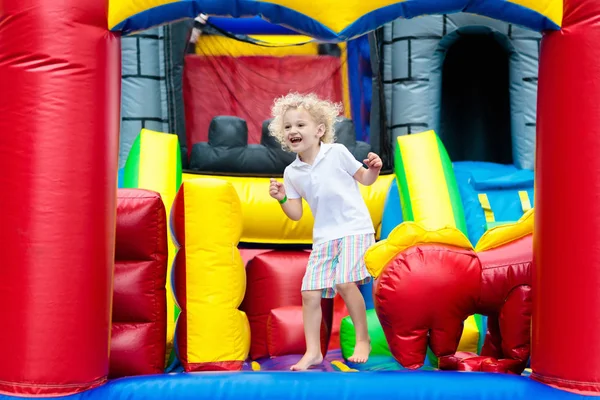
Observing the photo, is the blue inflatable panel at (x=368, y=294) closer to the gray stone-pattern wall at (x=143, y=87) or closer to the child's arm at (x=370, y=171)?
the child's arm at (x=370, y=171)

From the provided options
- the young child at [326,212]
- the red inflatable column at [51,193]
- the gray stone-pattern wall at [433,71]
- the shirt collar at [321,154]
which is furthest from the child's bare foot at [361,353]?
the gray stone-pattern wall at [433,71]

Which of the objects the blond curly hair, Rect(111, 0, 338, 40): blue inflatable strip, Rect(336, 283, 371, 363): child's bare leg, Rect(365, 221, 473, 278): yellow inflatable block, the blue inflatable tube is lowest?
Rect(336, 283, 371, 363): child's bare leg

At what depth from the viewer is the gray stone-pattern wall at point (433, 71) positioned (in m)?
4.73

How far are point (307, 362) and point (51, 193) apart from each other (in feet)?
3.19

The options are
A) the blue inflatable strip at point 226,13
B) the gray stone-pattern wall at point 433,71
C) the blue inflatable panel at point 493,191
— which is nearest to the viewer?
the blue inflatable strip at point 226,13

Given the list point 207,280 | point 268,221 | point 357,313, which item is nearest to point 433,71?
point 268,221

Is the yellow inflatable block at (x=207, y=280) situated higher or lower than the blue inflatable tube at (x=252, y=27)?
lower

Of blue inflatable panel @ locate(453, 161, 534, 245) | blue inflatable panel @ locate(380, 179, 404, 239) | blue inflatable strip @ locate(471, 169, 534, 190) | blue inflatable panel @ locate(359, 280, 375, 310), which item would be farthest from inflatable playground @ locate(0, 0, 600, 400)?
blue inflatable strip @ locate(471, 169, 534, 190)

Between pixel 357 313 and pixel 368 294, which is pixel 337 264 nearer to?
pixel 357 313

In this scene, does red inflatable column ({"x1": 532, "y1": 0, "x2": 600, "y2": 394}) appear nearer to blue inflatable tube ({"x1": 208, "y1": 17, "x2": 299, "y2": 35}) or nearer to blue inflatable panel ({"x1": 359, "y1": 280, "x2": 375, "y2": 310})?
blue inflatable panel ({"x1": 359, "y1": 280, "x2": 375, "y2": 310})

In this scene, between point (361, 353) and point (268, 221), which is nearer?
point (361, 353)

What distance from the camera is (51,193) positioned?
7.05 feet

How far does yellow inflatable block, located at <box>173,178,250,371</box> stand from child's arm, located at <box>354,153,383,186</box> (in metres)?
0.45

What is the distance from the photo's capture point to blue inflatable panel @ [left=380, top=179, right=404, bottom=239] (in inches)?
148
